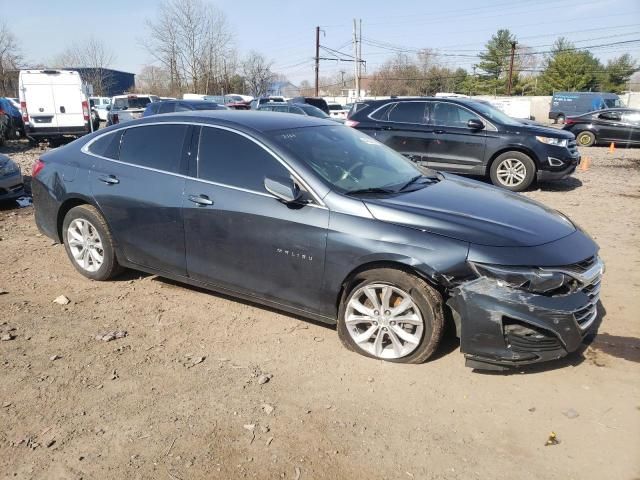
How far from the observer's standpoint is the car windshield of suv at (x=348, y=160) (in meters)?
3.77

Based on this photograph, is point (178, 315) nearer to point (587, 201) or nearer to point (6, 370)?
point (6, 370)

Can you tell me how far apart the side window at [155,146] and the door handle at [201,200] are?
34 centimetres

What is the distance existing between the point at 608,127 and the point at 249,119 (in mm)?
18077

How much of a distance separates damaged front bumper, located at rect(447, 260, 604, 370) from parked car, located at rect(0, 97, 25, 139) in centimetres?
1944

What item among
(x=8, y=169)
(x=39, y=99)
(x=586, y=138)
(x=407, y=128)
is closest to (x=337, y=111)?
(x=586, y=138)

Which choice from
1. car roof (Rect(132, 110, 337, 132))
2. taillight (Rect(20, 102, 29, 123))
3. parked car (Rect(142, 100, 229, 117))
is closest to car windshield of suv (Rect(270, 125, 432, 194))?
car roof (Rect(132, 110, 337, 132))

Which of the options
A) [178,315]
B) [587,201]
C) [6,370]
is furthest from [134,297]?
[587,201]

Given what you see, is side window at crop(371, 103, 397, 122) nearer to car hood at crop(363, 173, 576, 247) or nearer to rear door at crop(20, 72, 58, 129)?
car hood at crop(363, 173, 576, 247)

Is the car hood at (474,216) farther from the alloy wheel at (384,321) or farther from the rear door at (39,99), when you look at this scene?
the rear door at (39,99)

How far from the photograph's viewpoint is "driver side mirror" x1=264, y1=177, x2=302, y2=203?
3.54 metres

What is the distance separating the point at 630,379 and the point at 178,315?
331 cm

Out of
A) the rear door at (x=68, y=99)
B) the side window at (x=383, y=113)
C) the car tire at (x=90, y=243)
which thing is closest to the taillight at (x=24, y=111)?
the rear door at (x=68, y=99)

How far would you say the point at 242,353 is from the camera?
3660 millimetres

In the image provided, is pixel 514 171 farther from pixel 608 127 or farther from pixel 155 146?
pixel 608 127
